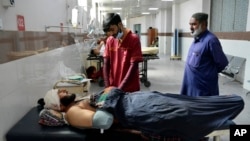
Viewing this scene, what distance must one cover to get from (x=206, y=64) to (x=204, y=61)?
0.04m

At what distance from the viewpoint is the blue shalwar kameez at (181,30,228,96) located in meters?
2.15

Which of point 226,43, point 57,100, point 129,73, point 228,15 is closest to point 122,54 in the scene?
point 129,73

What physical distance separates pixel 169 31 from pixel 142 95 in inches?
477

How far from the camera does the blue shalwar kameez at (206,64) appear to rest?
7.07 feet

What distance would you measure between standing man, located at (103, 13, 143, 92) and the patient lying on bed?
0.35m

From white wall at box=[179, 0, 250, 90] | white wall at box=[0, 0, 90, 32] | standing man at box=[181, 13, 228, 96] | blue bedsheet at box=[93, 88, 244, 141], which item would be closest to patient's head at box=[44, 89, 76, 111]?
blue bedsheet at box=[93, 88, 244, 141]

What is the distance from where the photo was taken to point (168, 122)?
5.32ft

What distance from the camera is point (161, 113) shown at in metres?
1.66

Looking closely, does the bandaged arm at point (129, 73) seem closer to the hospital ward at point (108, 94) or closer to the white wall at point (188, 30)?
the hospital ward at point (108, 94)

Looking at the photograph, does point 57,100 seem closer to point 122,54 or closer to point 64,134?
point 64,134

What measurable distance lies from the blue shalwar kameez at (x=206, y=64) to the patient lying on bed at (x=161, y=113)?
1.46 feet

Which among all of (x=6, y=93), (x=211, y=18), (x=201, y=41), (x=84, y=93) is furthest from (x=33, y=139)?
(x=211, y=18)

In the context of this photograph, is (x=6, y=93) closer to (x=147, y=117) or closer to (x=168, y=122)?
(x=147, y=117)

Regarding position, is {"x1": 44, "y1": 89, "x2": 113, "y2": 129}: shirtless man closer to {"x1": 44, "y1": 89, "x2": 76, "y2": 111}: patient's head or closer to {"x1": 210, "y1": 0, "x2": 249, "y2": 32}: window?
{"x1": 44, "y1": 89, "x2": 76, "y2": 111}: patient's head
